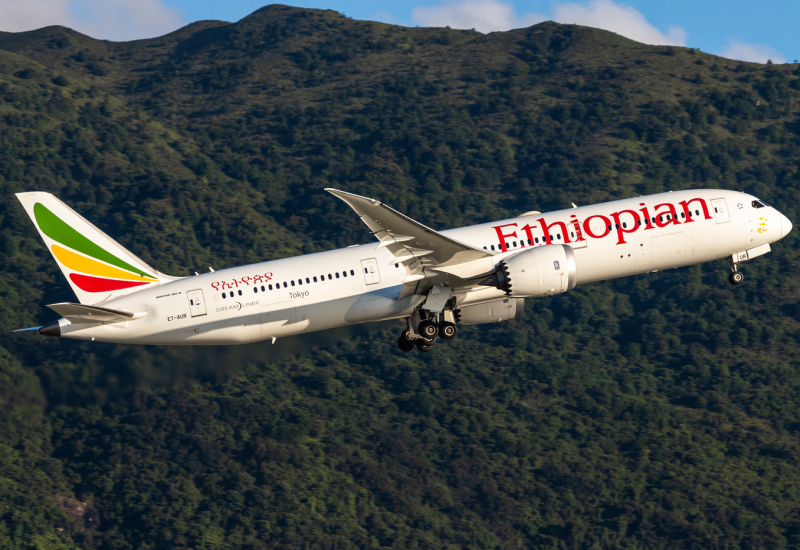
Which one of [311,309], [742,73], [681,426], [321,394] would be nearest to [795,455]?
[681,426]

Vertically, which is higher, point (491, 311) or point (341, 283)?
point (341, 283)

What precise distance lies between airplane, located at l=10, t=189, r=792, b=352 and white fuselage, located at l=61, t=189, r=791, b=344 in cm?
4

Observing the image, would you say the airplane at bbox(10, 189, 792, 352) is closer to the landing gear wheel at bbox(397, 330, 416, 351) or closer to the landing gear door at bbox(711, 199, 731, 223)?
the landing gear wheel at bbox(397, 330, 416, 351)

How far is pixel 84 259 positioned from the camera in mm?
43344

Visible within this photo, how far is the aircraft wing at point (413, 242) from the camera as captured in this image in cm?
3828

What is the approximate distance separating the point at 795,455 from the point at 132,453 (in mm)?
72606

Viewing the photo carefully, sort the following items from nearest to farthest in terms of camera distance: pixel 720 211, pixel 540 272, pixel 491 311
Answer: pixel 540 272
pixel 491 311
pixel 720 211

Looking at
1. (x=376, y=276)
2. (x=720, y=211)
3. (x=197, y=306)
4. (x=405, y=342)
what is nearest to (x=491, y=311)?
(x=405, y=342)

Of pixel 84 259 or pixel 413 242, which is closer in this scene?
pixel 413 242

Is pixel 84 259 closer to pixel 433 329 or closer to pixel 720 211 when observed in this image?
pixel 433 329

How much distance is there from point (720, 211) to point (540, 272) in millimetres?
11192

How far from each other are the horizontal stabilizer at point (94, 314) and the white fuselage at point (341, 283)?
271mm

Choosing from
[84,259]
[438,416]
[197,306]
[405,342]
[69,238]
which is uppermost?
[69,238]

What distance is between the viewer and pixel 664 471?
105 metres
